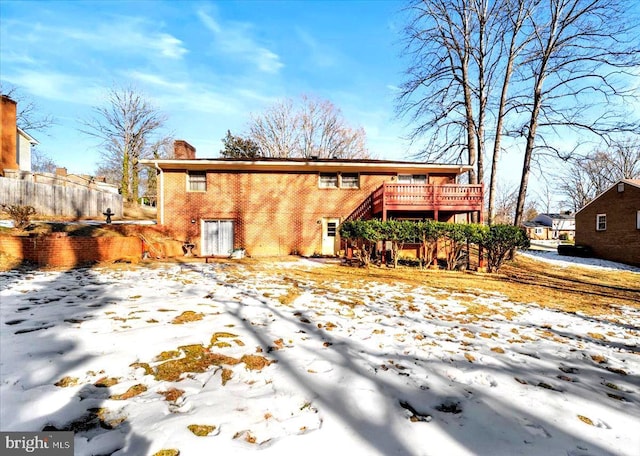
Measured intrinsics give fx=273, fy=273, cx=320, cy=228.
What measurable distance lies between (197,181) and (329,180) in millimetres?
7015

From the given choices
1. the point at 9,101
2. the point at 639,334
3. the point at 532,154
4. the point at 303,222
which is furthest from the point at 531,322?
the point at 9,101

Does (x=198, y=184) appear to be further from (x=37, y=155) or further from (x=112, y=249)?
(x=37, y=155)

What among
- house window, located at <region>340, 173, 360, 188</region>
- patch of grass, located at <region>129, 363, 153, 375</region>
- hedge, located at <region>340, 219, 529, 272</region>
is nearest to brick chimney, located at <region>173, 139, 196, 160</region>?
house window, located at <region>340, 173, 360, 188</region>

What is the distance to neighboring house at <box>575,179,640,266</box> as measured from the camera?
1712 cm

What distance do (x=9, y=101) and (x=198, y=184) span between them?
18.5 metres

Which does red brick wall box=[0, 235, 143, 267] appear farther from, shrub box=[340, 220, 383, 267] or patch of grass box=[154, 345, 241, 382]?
shrub box=[340, 220, 383, 267]

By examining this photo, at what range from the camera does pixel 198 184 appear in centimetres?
1446

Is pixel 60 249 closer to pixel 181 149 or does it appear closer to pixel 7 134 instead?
pixel 181 149

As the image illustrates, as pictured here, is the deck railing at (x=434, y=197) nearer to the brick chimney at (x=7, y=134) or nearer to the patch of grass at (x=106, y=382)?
the patch of grass at (x=106, y=382)

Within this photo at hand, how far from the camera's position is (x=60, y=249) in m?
8.41

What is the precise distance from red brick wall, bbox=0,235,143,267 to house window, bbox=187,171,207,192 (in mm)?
5278

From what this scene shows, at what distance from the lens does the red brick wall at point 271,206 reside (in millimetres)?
14367

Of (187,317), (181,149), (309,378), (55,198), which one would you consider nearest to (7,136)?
(55,198)

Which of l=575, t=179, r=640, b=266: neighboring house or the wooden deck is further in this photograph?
l=575, t=179, r=640, b=266: neighboring house
